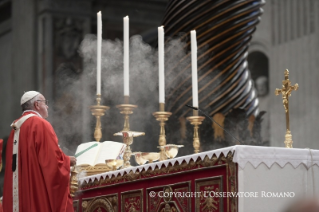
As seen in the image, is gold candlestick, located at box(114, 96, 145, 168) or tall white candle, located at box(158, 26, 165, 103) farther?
gold candlestick, located at box(114, 96, 145, 168)

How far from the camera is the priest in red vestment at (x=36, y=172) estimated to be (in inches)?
173

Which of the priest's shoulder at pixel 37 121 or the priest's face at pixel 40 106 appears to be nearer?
the priest's shoulder at pixel 37 121

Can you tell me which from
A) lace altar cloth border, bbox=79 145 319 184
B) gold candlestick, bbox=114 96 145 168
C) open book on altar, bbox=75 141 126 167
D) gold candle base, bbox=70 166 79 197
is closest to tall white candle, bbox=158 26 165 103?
gold candlestick, bbox=114 96 145 168

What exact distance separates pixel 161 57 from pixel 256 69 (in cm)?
629

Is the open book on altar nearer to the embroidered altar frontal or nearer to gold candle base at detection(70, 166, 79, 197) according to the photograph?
the embroidered altar frontal

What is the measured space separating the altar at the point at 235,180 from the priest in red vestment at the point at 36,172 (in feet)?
2.02

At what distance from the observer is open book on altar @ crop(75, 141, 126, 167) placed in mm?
5355

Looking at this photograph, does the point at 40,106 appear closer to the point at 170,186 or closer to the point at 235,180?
the point at 170,186

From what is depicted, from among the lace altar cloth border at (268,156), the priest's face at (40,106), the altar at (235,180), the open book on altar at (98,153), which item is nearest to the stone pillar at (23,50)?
the open book on altar at (98,153)

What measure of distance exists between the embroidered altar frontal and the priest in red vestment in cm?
44

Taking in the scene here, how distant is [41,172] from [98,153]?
1.11 m

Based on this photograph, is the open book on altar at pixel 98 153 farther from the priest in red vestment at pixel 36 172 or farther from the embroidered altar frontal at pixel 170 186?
the priest in red vestment at pixel 36 172

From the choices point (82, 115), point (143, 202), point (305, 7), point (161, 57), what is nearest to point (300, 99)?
point (305, 7)

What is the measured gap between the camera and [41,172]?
4.45 metres
